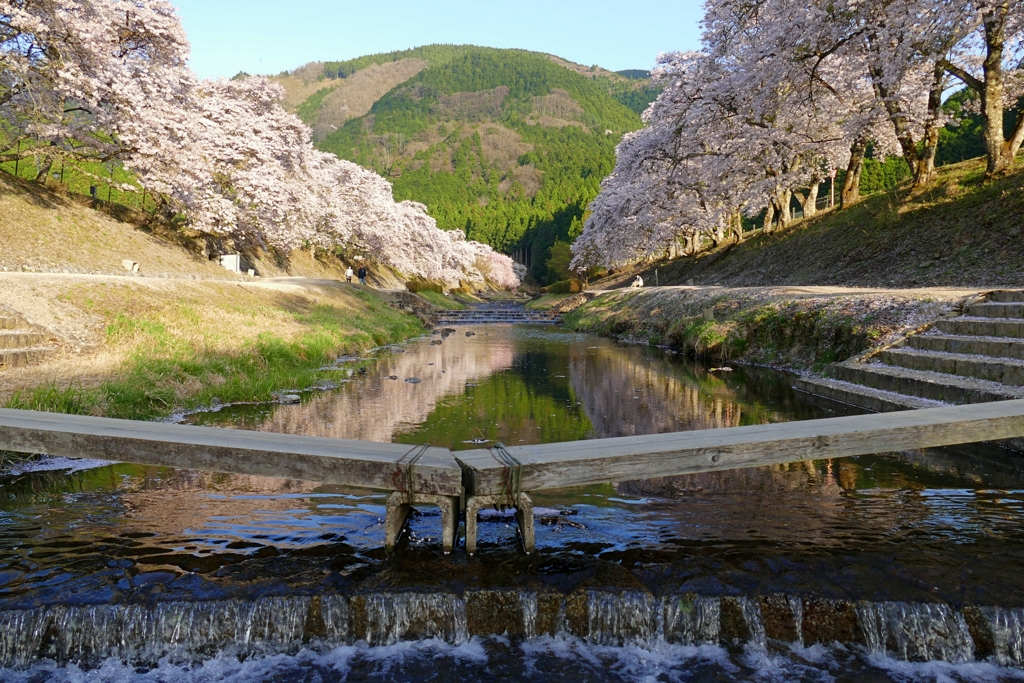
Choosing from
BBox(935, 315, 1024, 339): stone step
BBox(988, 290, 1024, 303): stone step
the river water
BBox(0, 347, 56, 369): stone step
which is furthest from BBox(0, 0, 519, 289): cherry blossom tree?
BBox(988, 290, 1024, 303): stone step

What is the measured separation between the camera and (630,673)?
418 cm

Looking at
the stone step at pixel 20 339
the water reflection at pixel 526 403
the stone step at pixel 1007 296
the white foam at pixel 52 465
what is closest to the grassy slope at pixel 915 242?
the stone step at pixel 1007 296

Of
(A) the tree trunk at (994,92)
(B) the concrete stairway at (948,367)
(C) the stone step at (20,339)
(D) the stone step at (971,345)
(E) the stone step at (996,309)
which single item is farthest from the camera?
(A) the tree trunk at (994,92)

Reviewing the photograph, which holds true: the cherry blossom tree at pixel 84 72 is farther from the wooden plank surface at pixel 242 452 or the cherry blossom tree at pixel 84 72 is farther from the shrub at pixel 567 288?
the shrub at pixel 567 288

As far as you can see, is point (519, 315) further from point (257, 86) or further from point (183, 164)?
point (183, 164)

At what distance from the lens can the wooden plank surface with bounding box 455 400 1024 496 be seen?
16.7 feet

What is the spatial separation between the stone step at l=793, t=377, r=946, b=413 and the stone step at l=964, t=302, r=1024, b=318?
96.3 inches

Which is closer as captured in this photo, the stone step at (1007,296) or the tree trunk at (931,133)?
the stone step at (1007,296)

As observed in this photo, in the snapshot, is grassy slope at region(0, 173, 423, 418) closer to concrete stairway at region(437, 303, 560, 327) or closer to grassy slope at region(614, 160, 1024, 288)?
concrete stairway at region(437, 303, 560, 327)

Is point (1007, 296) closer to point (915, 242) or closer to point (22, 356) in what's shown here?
point (915, 242)

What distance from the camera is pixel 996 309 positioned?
1123 cm

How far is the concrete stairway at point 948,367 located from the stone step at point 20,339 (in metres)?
14.2

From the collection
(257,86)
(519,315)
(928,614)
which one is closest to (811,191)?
(519,315)

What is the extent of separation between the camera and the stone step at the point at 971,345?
971 cm
